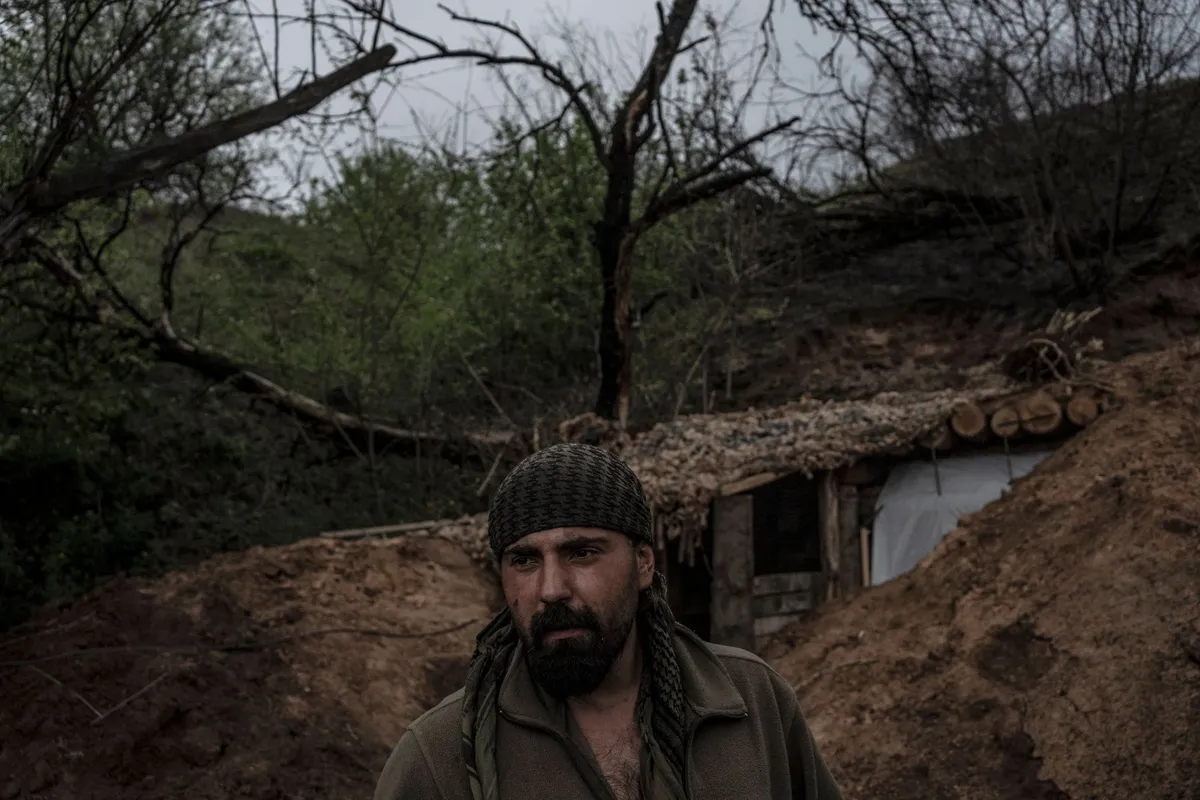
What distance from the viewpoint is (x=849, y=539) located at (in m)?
9.34

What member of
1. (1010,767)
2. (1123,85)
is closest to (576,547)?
(1010,767)

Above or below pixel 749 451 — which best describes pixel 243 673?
below

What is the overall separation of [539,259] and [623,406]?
16.2ft

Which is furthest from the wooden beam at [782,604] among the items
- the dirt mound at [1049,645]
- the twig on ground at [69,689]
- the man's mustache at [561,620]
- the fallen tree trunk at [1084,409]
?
the man's mustache at [561,620]

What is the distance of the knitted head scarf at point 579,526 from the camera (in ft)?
7.30

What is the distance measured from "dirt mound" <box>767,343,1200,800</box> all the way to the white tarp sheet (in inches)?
23.3

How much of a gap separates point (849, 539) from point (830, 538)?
18 centimetres

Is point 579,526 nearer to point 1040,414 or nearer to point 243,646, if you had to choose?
point 243,646

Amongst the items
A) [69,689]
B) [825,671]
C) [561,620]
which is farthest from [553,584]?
[69,689]

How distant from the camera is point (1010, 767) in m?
5.72

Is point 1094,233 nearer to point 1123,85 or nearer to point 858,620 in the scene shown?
point 1123,85

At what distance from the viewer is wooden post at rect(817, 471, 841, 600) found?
9258 mm

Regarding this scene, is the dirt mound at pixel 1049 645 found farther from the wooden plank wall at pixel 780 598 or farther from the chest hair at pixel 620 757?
the chest hair at pixel 620 757

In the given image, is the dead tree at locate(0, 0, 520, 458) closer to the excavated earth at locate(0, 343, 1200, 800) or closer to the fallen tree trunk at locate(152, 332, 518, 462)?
the fallen tree trunk at locate(152, 332, 518, 462)
